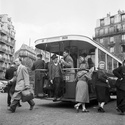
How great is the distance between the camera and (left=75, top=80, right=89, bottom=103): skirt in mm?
7116

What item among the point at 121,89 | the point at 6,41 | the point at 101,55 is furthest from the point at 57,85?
the point at 6,41

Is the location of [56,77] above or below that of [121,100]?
above

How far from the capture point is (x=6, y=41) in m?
59.9

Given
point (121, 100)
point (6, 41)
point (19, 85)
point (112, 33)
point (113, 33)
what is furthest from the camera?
point (6, 41)

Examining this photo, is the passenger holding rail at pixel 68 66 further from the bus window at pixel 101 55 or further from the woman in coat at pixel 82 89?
the bus window at pixel 101 55

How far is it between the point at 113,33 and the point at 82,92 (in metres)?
51.1

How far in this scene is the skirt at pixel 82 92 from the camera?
7116 mm

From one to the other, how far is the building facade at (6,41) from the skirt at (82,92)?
5071cm

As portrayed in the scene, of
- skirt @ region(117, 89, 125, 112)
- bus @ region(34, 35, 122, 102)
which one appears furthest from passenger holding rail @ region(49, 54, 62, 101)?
skirt @ region(117, 89, 125, 112)

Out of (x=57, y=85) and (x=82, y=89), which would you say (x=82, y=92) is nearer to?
(x=82, y=89)

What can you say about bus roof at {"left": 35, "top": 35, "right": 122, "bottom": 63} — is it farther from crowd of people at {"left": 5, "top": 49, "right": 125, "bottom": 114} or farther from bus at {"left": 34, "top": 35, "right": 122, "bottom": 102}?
crowd of people at {"left": 5, "top": 49, "right": 125, "bottom": 114}

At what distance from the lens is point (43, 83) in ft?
28.4

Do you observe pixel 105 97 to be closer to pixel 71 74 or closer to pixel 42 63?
pixel 71 74

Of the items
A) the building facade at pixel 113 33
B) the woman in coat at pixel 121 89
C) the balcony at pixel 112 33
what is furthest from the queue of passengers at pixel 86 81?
the balcony at pixel 112 33
